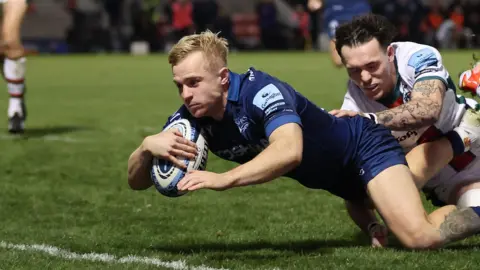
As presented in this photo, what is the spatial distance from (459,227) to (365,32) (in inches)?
52.8

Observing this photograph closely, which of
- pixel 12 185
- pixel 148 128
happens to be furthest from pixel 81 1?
pixel 12 185

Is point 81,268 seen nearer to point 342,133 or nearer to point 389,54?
point 342,133

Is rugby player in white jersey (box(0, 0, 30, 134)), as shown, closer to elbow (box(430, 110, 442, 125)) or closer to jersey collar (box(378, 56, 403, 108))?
jersey collar (box(378, 56, 403, 108))

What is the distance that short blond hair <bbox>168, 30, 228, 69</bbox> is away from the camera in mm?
5754

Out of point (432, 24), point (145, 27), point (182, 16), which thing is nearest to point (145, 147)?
point (182, 16)

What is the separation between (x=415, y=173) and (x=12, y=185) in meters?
3.98

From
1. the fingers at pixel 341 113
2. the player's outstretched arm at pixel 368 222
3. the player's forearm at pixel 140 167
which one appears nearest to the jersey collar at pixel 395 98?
the fingers at pixel 341 113

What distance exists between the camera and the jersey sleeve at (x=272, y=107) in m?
5.54

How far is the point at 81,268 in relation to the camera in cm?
562

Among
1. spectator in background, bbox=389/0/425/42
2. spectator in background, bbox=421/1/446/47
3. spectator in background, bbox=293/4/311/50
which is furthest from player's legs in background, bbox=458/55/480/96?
spectator in background, bbox=293/4/311/50

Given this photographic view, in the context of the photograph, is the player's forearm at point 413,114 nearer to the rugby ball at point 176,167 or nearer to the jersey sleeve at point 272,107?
the jersey sleeve at point 272,107

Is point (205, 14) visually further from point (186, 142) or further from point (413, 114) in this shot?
point (186, 142)

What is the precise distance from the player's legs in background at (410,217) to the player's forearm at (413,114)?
0.96ft

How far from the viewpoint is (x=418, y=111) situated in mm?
6168
